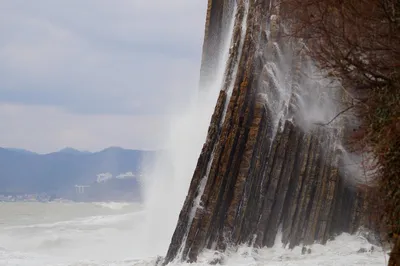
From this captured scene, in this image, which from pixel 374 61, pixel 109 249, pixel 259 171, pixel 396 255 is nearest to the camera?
pixel 396 255

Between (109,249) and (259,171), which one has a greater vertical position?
(259,171)

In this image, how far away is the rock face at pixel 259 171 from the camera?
61.3 feet

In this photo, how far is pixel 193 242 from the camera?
1822 centimetres

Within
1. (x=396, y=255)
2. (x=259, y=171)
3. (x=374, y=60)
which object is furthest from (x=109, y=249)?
(x=396, y=255)

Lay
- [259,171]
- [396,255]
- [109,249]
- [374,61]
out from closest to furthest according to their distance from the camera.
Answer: [396,255] < [374,61] < [259,171] < [109,249]

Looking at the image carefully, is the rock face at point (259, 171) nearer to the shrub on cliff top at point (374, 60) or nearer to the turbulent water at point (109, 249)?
the turbulent water at point (109, 249)

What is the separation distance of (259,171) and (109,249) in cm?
1104

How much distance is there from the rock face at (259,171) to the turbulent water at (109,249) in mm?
549

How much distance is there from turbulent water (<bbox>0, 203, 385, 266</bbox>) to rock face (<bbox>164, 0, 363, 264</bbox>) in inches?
21.6

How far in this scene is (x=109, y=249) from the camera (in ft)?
91.5

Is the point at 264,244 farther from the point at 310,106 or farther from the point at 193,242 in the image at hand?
the point at 310,106

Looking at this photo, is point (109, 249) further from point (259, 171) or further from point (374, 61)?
point (374, 61)

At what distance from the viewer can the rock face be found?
1869 centimetres

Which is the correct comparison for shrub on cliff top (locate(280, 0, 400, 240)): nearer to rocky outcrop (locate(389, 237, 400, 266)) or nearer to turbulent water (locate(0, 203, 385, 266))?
rocky outcrop (locate(389, 237, 400, 266))
